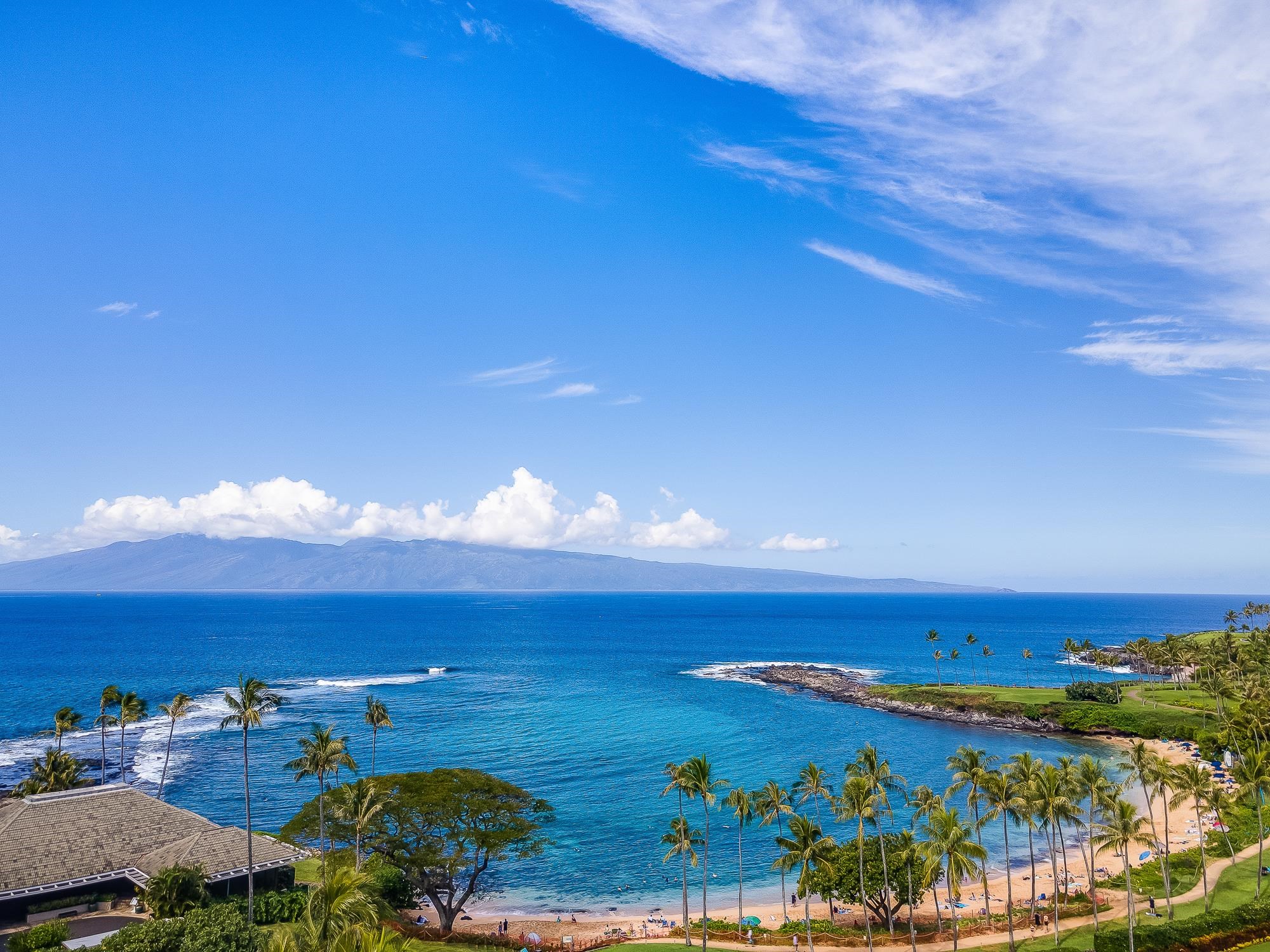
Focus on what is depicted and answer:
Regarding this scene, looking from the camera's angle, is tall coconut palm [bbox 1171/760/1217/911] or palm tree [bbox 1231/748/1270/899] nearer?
tall coconut palm [bbox 1171/760/1217/911]

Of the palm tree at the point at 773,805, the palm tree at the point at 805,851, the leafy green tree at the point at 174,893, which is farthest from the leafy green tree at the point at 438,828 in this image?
the palm tree at the point at 805,851

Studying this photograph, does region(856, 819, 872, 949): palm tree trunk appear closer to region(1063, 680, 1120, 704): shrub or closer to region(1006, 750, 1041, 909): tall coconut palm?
region(1006, 750, 1041, 909): tall coconut palm

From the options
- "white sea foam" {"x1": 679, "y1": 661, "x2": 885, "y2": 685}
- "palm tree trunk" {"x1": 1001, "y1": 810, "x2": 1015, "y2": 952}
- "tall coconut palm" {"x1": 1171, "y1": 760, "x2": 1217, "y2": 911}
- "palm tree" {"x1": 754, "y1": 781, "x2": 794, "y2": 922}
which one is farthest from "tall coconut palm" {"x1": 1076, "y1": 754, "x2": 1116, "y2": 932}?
"white sea foam" {"x1": 679, "y1": 661, "x2": 885, "y2": 685}

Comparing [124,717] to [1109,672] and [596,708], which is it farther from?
[1109,672]

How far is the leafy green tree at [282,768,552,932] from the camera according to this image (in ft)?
181

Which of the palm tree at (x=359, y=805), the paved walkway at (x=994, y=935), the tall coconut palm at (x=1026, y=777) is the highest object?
the tall coconut palm at (x=1026, y=777)

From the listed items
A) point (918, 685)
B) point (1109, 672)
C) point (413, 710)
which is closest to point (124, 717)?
point (413, 710)

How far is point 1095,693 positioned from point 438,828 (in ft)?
391

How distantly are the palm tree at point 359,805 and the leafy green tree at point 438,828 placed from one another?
28.3 inches

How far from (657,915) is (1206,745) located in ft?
263

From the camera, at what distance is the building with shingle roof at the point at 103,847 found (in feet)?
166

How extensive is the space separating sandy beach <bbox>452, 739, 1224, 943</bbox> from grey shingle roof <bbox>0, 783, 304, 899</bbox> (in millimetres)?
17647

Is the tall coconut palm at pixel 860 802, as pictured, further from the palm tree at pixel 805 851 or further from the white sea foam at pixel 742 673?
the white sea foam at pixel 742 673

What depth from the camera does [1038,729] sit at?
399 ft
